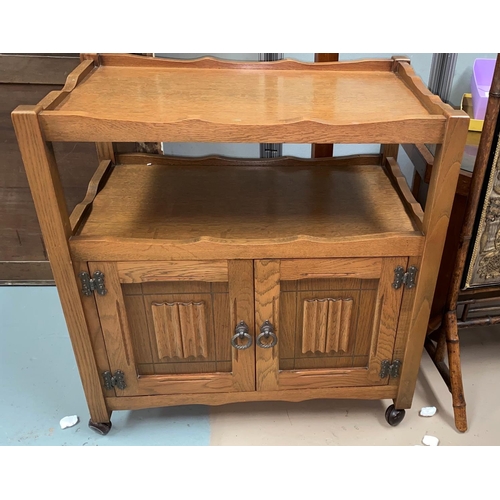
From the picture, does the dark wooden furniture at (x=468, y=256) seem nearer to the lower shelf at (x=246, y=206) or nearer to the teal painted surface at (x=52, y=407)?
the lower shelf at (x=246, y=206)

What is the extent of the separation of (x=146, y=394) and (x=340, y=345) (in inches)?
20.5

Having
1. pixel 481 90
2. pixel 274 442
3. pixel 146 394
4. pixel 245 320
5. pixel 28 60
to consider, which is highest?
pixel 28 60

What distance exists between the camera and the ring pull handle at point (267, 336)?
1227 millimetres

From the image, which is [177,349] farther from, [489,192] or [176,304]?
[489,192]

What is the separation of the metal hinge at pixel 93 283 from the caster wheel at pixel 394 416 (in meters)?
0.83

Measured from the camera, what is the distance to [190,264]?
1.15 meters

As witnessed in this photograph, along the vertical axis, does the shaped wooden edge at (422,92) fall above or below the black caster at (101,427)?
above

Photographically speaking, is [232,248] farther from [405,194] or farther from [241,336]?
[405,194]

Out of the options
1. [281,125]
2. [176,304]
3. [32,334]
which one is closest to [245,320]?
[176,304]

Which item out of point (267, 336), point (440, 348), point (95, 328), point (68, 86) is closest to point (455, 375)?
point (440, 348)

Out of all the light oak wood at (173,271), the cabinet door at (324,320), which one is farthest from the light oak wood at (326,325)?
the light oak wood at (173,271)

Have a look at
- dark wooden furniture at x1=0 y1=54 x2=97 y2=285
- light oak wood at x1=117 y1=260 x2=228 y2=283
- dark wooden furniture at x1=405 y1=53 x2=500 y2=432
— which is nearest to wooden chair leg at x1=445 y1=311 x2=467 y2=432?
dark wooden furniture at x1=405 y1=53 x2=500 y2=432

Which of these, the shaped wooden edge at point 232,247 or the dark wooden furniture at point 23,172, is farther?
the dark wooden furniture at point 23,172

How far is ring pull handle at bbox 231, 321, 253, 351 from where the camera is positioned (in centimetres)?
122
